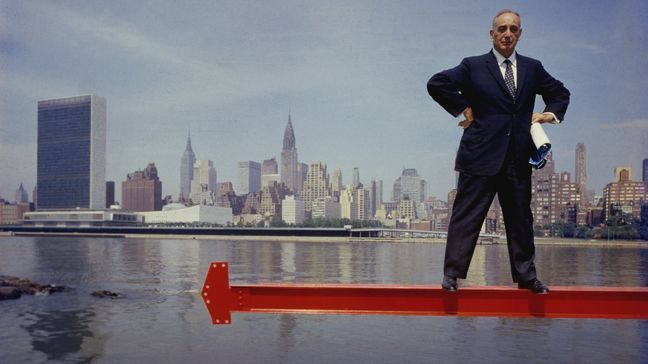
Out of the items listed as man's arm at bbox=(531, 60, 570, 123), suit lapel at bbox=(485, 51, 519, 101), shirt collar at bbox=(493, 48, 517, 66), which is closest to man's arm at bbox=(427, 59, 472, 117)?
suit lapel at bbox=(485, 51, 519, 101)

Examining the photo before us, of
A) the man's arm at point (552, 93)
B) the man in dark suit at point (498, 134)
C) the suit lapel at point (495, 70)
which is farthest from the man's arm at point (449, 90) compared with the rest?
the man's arm at point (552, 93)

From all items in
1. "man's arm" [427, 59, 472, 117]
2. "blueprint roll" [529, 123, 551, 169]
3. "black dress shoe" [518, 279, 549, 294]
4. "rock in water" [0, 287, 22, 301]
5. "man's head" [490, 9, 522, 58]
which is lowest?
"rock in water" [0, 287, 22, 301]

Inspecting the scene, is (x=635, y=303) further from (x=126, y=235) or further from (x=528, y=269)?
(x=126, y=235)

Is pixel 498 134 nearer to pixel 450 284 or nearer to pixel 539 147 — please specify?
pixel 539 147

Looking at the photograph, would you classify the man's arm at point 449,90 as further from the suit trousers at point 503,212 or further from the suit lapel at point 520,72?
the suit trousers at point 503,212

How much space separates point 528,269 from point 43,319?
111 ft

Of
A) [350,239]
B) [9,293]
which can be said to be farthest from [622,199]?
[9,293]

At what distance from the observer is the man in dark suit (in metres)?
4.99

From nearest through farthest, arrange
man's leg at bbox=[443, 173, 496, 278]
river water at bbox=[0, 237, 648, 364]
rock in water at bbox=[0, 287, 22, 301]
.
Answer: man's leg at bbox=[443, 173, 496, 278], river water at bbox=[0, 237, 648, 364], rock in water at bbox=[0, 287, 22, 301]

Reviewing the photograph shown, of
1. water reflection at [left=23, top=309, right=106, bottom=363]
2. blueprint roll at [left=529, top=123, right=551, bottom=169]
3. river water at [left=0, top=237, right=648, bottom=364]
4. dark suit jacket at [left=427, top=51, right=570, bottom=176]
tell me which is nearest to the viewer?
blueprint roll at [left=529, top=123, right=551, bottom=169]

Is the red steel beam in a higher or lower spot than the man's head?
lower

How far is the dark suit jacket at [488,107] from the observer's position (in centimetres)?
498

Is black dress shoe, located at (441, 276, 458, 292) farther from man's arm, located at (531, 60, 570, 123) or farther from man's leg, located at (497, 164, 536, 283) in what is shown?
man's arm, located at (531, 60, 570, 123)

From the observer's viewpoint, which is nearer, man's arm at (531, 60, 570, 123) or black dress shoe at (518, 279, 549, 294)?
black dress shoe at (518, 279, 549, 294)
